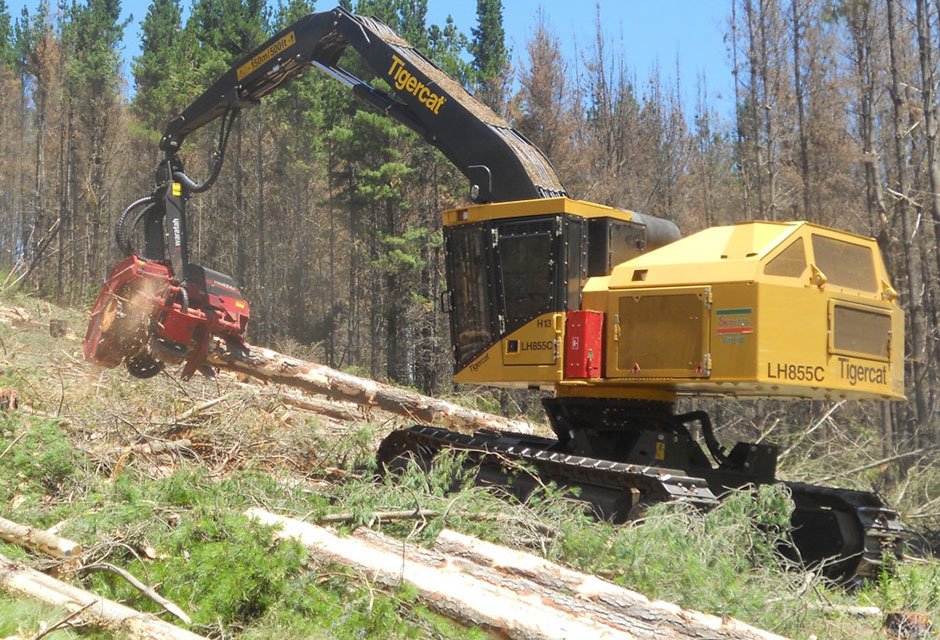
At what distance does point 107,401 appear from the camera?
31.1 ft

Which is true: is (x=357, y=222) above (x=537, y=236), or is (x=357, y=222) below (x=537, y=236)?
above

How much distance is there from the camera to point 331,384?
11.8 metres

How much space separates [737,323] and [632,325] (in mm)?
893

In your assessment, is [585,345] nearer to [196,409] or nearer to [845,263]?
[845,263]

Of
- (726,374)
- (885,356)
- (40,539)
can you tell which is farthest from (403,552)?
(885,356)

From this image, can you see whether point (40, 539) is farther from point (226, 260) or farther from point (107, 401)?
point (226, 260)

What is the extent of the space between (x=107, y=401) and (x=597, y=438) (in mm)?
4891

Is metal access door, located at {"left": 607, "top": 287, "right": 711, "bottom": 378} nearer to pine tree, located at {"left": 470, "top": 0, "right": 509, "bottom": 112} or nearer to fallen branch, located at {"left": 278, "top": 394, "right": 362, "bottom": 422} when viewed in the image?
fallen branch, located at {"left": 278, "top": 394, "right": 362, "bottom": 422}

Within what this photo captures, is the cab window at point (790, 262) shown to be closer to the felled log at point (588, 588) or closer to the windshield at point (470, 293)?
the windshield at point (470, 293)

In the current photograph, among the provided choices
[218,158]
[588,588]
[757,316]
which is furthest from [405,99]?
[588,588]

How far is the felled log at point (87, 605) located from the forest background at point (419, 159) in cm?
935

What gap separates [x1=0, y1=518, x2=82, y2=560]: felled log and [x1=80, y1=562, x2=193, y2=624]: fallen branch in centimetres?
17

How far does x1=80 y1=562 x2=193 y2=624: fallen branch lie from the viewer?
202 inches

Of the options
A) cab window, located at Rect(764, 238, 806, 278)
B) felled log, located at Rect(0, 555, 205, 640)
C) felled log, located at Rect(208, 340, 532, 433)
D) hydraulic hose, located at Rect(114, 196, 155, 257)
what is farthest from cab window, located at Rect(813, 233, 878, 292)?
hydraulic hose, located at Rect(114, 196, 155, 257)
